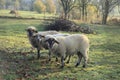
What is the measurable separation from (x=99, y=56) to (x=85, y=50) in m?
3.81

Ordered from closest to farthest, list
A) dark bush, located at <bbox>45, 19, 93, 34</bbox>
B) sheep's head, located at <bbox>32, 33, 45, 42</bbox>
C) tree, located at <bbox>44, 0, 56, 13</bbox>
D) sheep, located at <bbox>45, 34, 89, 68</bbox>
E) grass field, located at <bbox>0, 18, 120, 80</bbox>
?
1. grass field, located at <bbox>0, 18, 120, 80</bbox>
2. sheep, located at <bbox>45, 34, 89, 68</bbox>
3. sheep's head, located at <bbox>32, 33, 45, 42</bbox>
4. dark bush, located at <bbox>45, 19, 93, 34</bbox>
5. tree, located at <bbox>44, 0, 56, 13</bbox>

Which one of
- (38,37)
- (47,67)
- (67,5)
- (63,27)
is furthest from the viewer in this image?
(67,5)

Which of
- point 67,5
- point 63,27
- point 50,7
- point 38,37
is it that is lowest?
point 63,27

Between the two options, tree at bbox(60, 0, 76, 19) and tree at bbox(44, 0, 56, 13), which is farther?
tree at bbox(44, 0, 56, 13)

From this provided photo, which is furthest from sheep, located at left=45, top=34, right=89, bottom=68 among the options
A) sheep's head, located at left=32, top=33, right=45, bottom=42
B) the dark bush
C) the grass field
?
the dark bush

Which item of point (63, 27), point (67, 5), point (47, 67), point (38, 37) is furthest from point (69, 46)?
point (67, 5)

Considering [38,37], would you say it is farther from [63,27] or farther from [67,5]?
[67,5]

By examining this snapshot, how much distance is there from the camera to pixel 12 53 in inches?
659

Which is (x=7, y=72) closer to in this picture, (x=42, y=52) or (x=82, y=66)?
(x=82, y=66)

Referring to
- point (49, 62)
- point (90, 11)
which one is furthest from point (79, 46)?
point (90, 11)

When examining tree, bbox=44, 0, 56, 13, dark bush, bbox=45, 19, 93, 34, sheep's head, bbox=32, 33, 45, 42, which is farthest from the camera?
tree, bbox=44, 0, 56, 13

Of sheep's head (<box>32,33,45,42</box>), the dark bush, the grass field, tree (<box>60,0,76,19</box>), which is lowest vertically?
the grass field

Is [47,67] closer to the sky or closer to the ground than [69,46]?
closer to the ground

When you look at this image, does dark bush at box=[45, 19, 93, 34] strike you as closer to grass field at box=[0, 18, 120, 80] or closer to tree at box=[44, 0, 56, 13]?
grass field at box=[0, 18, 120, 80]
